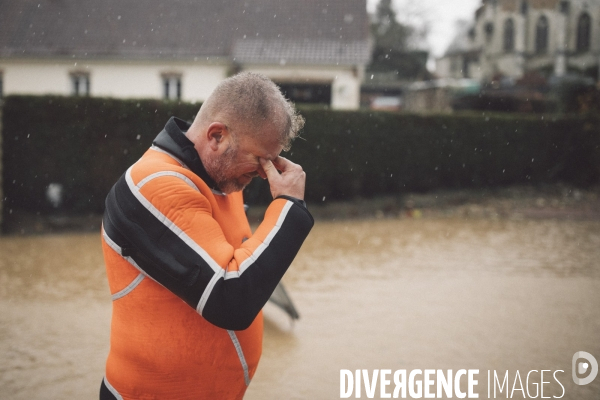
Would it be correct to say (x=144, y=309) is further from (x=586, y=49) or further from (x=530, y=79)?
(x=530, y=79)

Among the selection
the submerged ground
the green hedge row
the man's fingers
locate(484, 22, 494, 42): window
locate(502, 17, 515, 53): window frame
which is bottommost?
the submerged ground

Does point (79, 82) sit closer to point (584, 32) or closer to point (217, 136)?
point (584, 32)

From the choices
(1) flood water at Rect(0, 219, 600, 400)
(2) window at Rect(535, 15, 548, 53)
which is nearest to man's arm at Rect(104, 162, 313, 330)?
(1) flood water at Rect(0, 219, 600, 400)

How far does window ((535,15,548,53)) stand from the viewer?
25.6 meters

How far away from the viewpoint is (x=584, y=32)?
848 inches

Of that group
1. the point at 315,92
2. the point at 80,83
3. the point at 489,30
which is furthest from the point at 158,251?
the point at 489,30

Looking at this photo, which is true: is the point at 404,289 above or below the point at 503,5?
below

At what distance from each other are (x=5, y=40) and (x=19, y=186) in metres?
12.9

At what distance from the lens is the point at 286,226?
5.14ft

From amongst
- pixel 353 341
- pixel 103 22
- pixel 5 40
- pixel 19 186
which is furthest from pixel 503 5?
pixel 353 341

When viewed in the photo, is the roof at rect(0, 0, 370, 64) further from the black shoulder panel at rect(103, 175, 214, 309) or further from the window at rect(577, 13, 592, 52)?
the black shoulder panel at rect(103, 175, 214, 309)

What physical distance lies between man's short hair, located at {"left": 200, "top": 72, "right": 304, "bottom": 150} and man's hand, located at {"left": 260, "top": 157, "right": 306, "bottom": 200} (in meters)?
0.09

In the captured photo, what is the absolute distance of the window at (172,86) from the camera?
2081 cm

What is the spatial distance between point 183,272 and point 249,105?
53 cm
